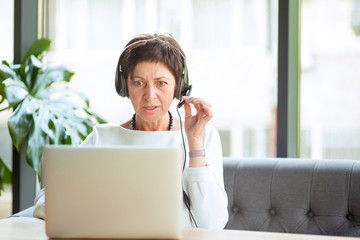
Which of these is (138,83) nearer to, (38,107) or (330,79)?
(38,107)

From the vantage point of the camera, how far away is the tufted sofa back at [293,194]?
190 cm

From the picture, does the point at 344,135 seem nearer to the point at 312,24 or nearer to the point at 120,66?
the point at 312,24

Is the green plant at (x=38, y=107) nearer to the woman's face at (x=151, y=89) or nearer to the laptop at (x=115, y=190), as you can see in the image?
the woman's face at (x=151, y=89)

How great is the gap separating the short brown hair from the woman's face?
0.7 inches

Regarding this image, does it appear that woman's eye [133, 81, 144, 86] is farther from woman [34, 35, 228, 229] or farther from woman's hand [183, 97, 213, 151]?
woman's hand [183, 97, 213, 151]

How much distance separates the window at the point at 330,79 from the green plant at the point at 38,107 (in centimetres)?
123

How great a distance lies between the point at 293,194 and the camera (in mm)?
1972

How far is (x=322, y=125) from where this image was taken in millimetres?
2881

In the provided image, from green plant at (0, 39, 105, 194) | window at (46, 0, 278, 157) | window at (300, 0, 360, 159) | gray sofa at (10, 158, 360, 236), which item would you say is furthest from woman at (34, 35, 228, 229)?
window at (46, 0, 278, 157)

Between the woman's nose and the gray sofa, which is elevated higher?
the woman's nose

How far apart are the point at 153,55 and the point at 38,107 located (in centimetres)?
113

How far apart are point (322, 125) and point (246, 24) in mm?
854

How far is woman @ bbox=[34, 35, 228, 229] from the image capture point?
4.81 feet

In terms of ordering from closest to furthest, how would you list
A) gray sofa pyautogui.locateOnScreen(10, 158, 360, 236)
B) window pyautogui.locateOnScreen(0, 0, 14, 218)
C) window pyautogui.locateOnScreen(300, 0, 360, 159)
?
1. gray sofa pyautogui.locateOnScreen(10, 158, 360, 236)
2. window pyautogui.locateOnScreen(300, 0, 360, 159)
3. window pyautogui.locateOnScreen(0, 0, 14, 218)
